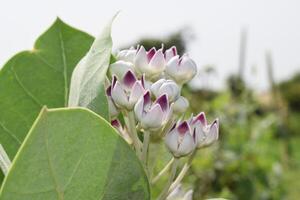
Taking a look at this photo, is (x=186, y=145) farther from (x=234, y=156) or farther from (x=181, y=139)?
(x=234, y=156)

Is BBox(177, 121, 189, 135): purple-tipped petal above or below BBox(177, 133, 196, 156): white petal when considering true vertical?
above

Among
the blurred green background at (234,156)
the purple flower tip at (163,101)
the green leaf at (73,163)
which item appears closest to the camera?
the green leaf at (73,163)

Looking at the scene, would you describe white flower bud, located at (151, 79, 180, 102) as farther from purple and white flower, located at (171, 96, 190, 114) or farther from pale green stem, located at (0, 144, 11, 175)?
pale green stem, located at (0, 144, 11, 175)

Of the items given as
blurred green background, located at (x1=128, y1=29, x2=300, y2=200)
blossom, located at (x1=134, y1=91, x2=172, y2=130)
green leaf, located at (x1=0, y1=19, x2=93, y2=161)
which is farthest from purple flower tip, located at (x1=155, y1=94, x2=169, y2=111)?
blurred green background, located at (x1=128, y1=29, x2=300, y2=200)

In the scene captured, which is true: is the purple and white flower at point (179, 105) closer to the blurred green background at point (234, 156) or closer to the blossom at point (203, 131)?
the blossom at point (203, 131)

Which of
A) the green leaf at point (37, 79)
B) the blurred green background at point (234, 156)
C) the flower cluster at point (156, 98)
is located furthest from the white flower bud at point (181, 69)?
the blurred green background at point (234, 156)

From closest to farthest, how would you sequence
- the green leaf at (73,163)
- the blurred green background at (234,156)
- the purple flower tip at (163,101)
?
the green leaf at (73,163), the purple flower tip at (163,101), the blurred green background at (234,156)
